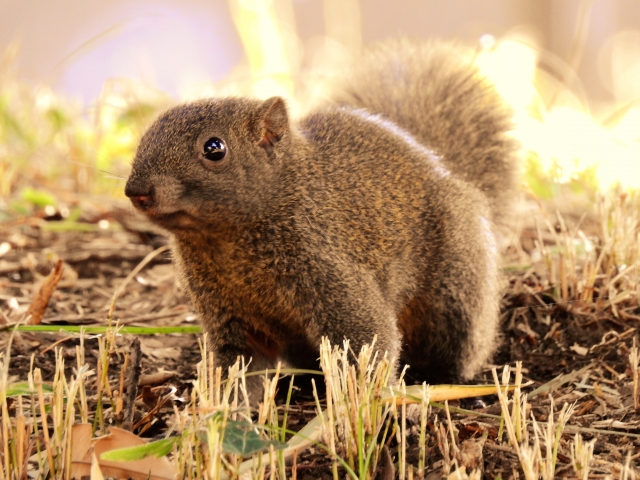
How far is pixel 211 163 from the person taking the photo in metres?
3.06

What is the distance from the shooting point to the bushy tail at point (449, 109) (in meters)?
4.25

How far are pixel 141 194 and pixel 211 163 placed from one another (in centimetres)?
31

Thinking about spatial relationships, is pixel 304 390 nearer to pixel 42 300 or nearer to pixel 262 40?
pixel 42 300

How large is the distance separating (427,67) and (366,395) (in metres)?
2.55

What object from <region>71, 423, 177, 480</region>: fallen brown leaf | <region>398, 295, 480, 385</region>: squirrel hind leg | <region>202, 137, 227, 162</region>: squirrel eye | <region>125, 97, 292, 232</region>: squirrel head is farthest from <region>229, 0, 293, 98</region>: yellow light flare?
<region>71, 423, 177, 480</region>: fallen brown leaf

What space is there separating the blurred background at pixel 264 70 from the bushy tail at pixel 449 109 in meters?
0.35

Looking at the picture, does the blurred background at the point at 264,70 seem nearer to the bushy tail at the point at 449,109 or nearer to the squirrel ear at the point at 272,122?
the bushy tail at the point at 449,109

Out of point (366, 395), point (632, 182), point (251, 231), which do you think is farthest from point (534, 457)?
point (632, 182)

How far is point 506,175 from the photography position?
4.36 m

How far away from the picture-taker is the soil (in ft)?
9.18

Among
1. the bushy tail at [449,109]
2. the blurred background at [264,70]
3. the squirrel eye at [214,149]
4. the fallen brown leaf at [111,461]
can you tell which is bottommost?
the fallen brown leaf at [111,461]

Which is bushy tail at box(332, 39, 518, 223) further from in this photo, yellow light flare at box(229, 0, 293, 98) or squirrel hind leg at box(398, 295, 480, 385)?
yellow light flare at box(229, 0, 293, 98)

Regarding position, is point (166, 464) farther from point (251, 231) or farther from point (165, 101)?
point (165, 101)

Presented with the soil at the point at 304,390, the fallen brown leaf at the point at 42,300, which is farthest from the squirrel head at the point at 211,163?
the fallen brown leaf at the point at 42,300
